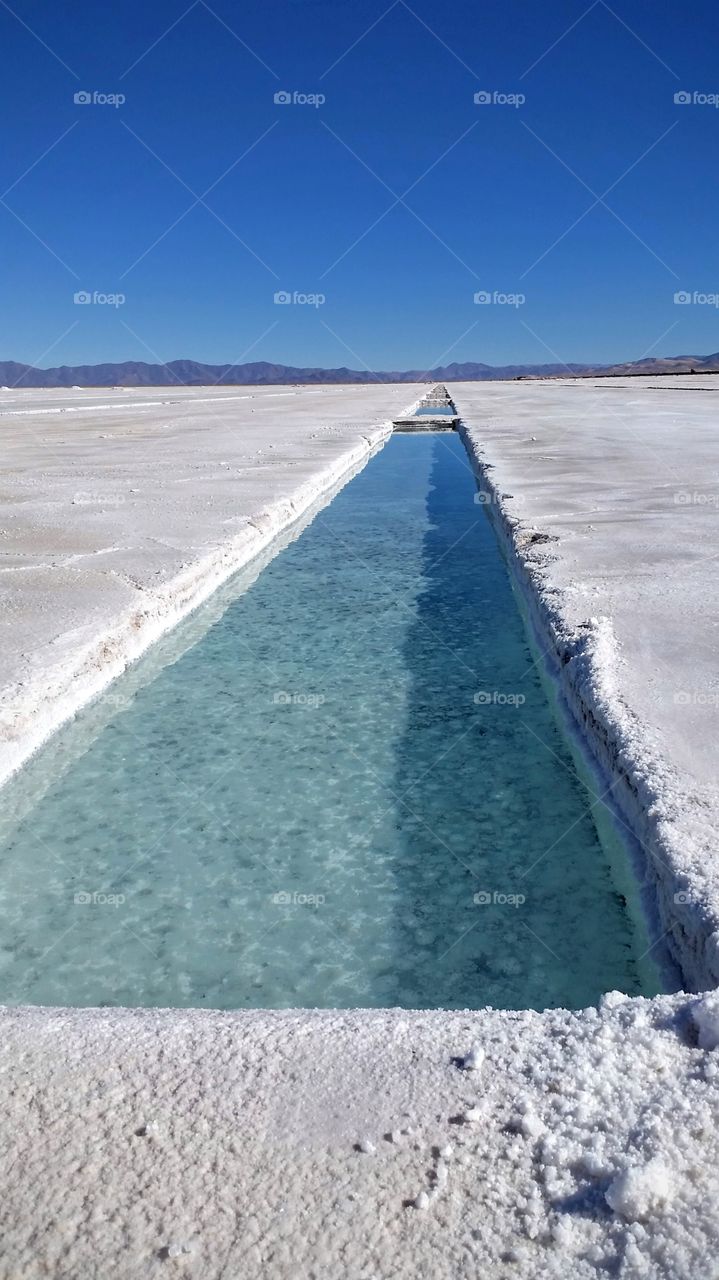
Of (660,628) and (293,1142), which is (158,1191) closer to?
(293,1142)

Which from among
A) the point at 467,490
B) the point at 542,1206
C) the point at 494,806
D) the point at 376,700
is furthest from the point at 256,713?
the point at 467,490

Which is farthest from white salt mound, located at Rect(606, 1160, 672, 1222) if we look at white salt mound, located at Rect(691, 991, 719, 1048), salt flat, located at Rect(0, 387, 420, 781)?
salt flat, located at Rect(0, 387, 420, 781)

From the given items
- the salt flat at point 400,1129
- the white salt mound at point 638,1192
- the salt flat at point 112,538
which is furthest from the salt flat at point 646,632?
the salt flat at point 112,538

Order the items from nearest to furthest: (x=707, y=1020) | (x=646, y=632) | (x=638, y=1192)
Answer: (x=638, y=1192) < (x=707, y=1020) < (x=646, y=632)

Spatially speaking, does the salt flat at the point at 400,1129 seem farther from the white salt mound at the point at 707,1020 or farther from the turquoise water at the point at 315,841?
the turquoise water at the point at 315,841

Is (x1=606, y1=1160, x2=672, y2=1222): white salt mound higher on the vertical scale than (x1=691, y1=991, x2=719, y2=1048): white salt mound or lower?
higher

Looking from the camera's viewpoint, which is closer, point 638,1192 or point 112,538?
point 638,1192

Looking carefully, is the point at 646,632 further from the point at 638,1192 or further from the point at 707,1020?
the point at 638,1192

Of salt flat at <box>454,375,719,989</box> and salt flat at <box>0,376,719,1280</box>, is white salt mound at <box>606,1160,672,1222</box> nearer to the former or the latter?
salt flat at <box>0,376,719,1280</box>

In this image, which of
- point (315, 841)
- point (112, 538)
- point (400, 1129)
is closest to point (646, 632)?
point (315, 841)
